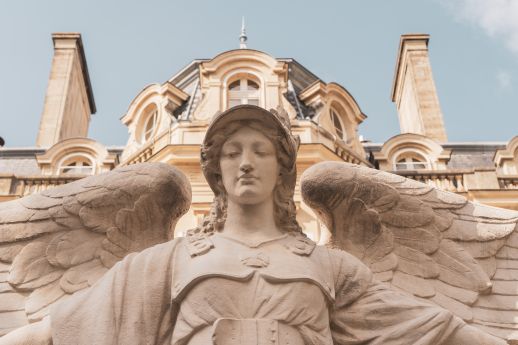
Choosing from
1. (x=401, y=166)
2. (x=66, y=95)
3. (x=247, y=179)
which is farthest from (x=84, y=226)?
(x=66, y=95)

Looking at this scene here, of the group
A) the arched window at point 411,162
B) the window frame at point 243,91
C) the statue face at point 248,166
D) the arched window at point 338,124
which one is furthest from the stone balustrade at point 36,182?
the statue face at point 248,166

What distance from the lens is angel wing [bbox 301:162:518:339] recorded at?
5082mm

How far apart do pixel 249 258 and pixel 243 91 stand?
1521cm

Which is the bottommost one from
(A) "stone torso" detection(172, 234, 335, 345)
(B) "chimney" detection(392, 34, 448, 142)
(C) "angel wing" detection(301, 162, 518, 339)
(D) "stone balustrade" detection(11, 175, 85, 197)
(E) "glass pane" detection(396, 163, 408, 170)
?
(A) "stone torso" detection(172, 234, 335, 345)

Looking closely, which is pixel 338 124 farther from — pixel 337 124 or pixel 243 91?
pixel 243 91

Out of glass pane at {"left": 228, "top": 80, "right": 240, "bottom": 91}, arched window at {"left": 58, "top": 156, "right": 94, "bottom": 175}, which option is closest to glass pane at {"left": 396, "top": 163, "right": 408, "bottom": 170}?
glass pane at {"left": 228, "top": 80, "right": 240, "bottom": 91}

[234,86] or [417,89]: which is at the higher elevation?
[417,89]

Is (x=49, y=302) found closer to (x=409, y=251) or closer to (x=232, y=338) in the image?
(x=232, y=338)

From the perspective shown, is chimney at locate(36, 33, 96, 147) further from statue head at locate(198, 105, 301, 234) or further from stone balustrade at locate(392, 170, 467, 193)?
statue head at locate(198, 105, 301, 234)

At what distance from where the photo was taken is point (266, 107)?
1828 centimetres

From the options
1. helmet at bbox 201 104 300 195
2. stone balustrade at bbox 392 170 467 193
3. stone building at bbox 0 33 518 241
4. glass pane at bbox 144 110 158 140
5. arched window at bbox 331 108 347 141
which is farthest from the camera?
glass pane at bbox 144 110 158 140

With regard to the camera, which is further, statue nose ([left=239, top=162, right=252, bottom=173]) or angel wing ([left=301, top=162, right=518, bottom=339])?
angel wing ([left=301, top=162, right=518, bottom=339])

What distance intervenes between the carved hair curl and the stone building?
31.8ft

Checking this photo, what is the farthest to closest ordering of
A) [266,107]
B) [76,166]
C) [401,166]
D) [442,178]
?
[401,166] < [76,166] < [266,107] < [442,178]
